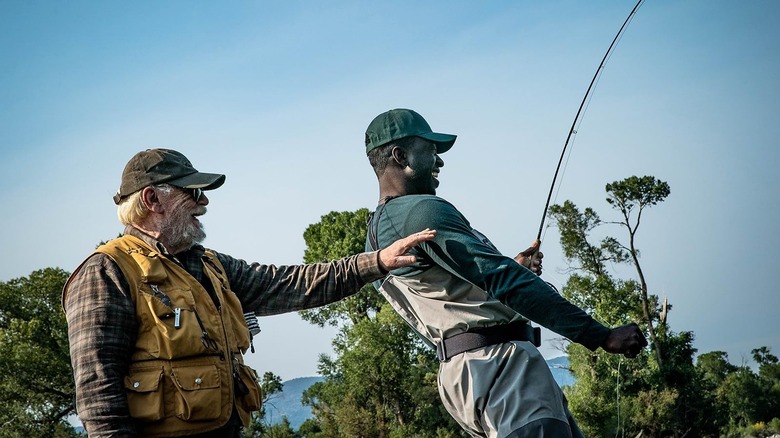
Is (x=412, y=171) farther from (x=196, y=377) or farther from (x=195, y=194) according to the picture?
(x=196, y=377)

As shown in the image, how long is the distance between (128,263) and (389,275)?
141cm

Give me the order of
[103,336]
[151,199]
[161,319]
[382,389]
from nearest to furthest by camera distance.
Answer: [103,336] → [161,319] → [151,199] → [382,389]

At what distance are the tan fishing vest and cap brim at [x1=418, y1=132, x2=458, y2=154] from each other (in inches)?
59.1

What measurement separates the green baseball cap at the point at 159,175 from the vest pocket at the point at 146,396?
3.10 ft

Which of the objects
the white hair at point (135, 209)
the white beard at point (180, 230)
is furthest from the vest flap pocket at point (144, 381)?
the white hair at point (135, 209)

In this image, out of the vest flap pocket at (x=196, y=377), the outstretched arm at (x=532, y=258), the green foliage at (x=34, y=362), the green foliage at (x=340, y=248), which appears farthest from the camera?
the green foliage at (x=340, y=248)

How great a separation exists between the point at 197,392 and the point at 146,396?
0.67 ft

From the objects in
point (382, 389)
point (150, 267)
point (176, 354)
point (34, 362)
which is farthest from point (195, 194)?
point (382, 389)

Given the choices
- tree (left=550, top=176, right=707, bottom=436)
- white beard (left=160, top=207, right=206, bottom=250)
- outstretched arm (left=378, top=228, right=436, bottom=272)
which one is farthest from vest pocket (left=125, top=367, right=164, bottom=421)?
tree (left=550, top=176, right=707, bottom=436)

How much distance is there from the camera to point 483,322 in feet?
14.7

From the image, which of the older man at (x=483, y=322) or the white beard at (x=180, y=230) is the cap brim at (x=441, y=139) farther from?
the white beard at (x=180, y=230)

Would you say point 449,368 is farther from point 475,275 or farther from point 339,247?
point 339,247

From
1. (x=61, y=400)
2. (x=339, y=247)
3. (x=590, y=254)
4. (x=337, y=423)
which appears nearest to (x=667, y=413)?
(x=590, y=254)

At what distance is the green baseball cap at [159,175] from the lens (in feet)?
14.2
